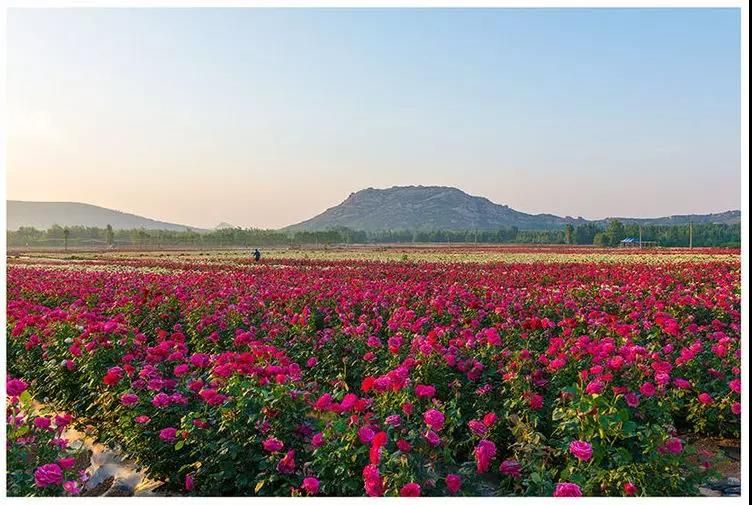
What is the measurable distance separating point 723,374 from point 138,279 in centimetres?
1032

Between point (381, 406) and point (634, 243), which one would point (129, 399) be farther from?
point (634, 243)

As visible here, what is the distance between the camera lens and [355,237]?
11994cm

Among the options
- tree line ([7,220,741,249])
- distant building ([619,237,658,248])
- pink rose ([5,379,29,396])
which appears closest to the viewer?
pink rose ([5,379,29,396])

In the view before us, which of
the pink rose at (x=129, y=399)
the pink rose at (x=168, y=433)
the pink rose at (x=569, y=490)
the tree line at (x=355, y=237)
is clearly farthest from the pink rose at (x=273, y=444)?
the tree line at (x=355, y=237)

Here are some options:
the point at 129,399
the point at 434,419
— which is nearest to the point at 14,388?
the point at 129,399

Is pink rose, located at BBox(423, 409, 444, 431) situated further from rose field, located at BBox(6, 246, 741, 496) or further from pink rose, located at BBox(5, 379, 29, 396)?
pink rose, located at BBox(5, 379, 29, 396)

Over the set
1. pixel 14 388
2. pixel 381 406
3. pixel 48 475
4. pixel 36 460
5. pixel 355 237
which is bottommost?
pixel 36 460

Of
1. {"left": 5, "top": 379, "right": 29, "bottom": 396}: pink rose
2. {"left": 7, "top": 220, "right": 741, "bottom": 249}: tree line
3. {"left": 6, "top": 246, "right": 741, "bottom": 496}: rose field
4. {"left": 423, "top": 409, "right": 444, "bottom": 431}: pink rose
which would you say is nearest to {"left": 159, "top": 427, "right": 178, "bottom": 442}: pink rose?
{"left": 6, "top": 246, "right": 741, "bottom": 496}: rose field

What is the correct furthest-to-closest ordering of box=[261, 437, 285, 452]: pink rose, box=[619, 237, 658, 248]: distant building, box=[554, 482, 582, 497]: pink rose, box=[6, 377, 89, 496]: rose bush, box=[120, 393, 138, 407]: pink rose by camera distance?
box=[619, 237, 658, 248]: distant building, box=[120, 393, 138, 407]: pink rose, box=[261, 437, 285, 452]: pink rose, box=[6, 377, 89, 496]: rose bush, box=[554, 482, 582, 497]: pink rose

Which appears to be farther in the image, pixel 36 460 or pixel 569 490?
pixel 36 460

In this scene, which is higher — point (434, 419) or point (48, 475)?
point (434, 419)

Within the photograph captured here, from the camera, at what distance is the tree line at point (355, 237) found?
67.1m

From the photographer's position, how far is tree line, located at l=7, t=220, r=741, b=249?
6714 centimetres

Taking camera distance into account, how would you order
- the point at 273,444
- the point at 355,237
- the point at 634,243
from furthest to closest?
the point at 355,237
the point at 634,243
the point at 273,444
